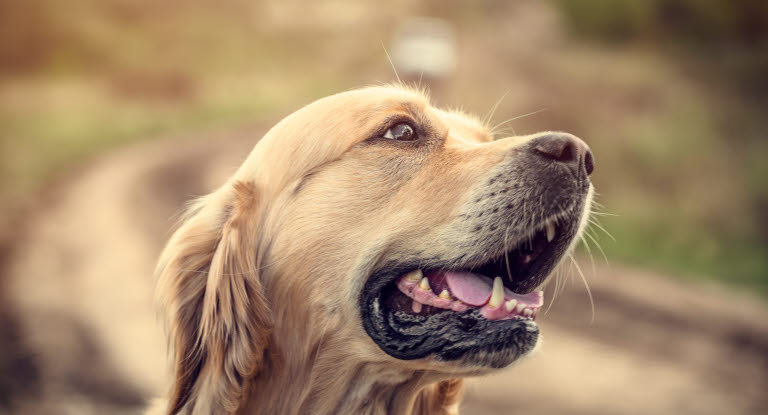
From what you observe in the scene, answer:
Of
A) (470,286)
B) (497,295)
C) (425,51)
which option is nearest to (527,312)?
(497,295)

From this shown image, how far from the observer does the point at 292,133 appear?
113 inches

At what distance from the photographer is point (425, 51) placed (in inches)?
634

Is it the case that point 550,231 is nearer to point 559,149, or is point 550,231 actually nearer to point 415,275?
point 559,149

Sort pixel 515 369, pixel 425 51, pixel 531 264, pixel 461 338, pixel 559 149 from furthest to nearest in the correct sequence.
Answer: pixel 425 51 < pixel 515 369 < pixel 531 264 < pixel 559 149 < pixel 461 338

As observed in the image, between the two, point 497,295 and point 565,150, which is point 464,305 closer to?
point 497,295

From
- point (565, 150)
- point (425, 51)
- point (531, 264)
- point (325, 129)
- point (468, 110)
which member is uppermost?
point (325, 129)

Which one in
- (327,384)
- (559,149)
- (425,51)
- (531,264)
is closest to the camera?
(559,149)

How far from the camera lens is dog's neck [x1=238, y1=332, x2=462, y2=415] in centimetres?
264

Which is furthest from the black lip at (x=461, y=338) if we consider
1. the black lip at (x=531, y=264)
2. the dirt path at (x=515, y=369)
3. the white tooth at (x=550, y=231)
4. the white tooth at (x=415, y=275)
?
the dirt path at (x=515, y=369)

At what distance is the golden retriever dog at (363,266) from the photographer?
8.35 ft

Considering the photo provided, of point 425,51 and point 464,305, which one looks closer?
point 464,305

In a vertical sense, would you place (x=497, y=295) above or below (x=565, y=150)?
below

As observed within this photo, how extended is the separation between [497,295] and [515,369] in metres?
2.12

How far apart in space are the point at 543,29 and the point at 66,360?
13.4 meters
